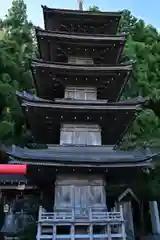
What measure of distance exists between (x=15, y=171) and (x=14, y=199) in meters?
2.60

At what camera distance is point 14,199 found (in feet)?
38.5

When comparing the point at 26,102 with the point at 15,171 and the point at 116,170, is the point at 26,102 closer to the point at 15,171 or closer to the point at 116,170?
the point at 15,171

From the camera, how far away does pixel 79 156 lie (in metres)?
9.52

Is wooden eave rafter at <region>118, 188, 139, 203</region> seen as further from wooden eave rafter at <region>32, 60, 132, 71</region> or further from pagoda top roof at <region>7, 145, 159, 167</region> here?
wooden eave rafter at <region>32, 60, 132, 71</region>

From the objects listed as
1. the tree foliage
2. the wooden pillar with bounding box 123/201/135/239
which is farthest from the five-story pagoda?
the tree foliage

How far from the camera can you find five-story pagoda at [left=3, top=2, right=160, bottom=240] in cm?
893

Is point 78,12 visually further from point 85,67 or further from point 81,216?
point 81,216

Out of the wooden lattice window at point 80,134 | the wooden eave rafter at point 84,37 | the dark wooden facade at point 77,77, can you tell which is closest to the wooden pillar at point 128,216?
the wooden lattice window at point 80,134

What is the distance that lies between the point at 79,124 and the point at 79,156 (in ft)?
6.51

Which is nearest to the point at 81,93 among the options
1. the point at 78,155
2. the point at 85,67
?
the point at 85,67

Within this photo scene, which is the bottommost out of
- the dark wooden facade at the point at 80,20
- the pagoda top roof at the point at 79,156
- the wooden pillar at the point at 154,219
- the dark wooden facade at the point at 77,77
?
the wooden pillar at the point at 154,219

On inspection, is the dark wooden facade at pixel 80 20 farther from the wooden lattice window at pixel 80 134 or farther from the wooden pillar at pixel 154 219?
the wooden pillar at pixel 154 219

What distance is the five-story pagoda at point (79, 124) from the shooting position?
29.3 feet

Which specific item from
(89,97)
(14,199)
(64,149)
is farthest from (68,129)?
(14,199)
